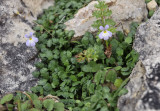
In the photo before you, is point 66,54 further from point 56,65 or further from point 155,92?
point 155,92

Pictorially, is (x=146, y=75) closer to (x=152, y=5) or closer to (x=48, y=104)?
(x=48, y=104)

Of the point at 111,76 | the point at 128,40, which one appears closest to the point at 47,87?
the point at 111,76

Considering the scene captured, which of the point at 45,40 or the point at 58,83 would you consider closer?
the point at 58,83

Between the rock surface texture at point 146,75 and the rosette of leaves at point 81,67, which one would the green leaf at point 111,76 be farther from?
the rock surface texture at point 146,75

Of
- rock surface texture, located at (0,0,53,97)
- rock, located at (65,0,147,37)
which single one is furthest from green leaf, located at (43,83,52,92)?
rock, located at (65,0,147,37)

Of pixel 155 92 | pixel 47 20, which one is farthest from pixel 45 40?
pixel 155 92

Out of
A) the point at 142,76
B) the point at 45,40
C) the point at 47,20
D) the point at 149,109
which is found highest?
the point at 47,20

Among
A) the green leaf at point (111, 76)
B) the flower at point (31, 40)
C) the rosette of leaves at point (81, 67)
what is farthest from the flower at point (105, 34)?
the flower at point (31, 40)
